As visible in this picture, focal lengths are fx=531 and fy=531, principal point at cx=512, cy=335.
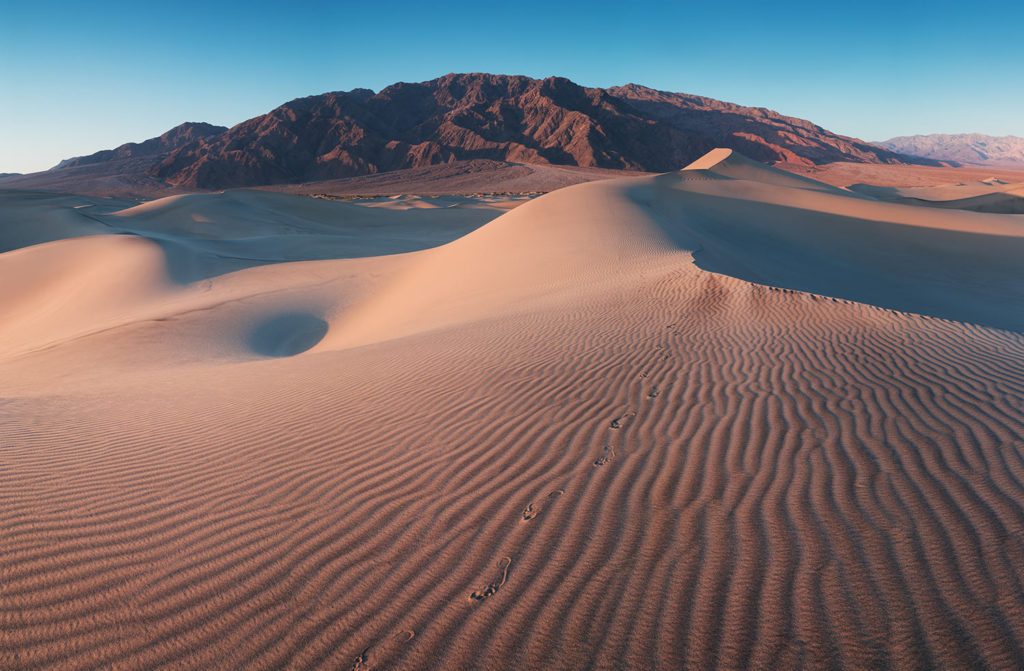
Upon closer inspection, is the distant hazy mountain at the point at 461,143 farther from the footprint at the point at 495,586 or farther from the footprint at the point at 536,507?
the footprint at the point at 495,586

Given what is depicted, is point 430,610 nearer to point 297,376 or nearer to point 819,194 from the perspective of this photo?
point 297,376

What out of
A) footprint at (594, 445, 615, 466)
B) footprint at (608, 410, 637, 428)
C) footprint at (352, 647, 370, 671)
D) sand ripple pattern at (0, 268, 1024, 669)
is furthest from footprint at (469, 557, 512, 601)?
footprint at (608, 410, 637, 428)

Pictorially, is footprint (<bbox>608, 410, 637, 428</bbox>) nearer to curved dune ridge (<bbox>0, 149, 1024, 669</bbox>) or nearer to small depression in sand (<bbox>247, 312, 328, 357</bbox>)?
curved dune ridge (<bbox>0, 149, 1024, 669</bbox>)

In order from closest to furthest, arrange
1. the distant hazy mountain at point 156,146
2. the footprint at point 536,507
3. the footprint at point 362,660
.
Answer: the footprint at point 362,660 < the footprint at point 536,507 < the distant hazy mountain at point 156,146

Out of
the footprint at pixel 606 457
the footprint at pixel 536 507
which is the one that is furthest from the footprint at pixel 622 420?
the footprint at pixel 536 507

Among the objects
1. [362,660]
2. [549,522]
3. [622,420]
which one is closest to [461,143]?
[622,420]

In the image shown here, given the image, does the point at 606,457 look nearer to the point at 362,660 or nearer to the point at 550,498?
the point at 550,498
